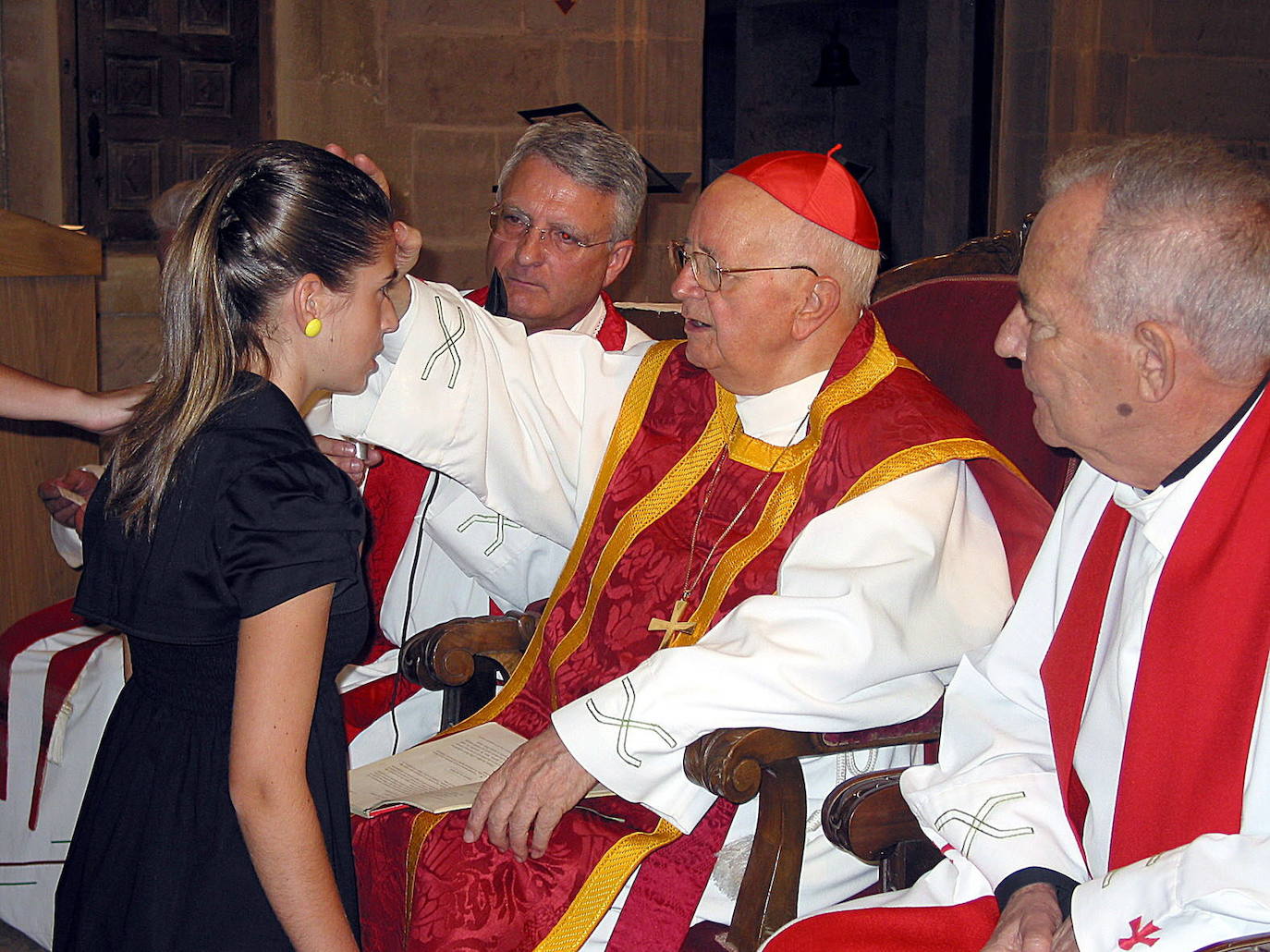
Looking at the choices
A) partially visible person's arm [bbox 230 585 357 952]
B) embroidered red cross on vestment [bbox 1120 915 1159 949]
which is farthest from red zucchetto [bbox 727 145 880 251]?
embroidered red cross on vestment [bbox 1120 915 1159 949]

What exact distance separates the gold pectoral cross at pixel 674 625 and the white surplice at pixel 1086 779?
1.73 ft

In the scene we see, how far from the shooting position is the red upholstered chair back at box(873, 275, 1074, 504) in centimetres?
254

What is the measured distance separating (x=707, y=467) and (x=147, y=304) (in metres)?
5.20

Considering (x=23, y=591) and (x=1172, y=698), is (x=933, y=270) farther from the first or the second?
(x=23, y=591)

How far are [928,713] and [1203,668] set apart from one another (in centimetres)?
61

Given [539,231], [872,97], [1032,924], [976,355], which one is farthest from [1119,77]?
A: [1032,924]

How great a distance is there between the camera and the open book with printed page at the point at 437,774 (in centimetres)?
224

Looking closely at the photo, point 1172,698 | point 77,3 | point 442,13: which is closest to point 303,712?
point 1172,698

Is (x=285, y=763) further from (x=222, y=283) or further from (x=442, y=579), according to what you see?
(x=442, y=579)

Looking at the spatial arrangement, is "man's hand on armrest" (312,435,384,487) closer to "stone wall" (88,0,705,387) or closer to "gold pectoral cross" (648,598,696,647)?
"gold pectoral cross" (648,598,696,647)

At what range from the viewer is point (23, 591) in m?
3.52

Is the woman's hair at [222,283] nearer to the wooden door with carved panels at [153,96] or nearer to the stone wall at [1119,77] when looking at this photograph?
the wooden door with carved panels at [153,96]

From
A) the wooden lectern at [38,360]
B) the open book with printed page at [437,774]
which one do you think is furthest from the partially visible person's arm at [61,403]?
the wooden lectern at [38,360]

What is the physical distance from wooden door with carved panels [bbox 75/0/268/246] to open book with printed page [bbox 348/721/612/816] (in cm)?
536
